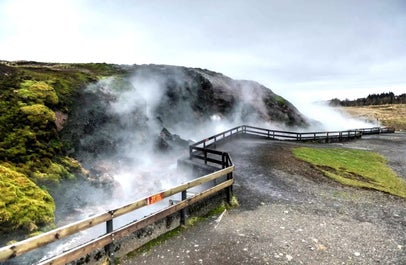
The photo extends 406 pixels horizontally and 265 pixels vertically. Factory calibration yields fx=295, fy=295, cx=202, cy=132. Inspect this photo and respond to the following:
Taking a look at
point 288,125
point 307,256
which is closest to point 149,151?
point 307,256

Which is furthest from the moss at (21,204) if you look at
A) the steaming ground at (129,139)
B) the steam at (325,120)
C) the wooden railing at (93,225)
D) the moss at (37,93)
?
the steam at (325,120)

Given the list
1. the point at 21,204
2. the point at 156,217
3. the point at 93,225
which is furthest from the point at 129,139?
the point at 93,225

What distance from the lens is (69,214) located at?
452 inches

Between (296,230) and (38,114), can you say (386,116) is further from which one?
(38,114)

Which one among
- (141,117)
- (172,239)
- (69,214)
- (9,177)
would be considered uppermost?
(141,117)

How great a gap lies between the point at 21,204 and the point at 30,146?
17.6 ft

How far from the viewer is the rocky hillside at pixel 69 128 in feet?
33.4

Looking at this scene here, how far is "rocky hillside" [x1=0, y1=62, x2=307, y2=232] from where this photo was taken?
401 inches

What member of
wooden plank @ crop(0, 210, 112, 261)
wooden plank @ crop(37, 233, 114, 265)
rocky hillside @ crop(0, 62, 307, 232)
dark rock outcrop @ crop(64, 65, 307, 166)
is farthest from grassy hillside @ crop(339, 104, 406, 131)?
wooden plank @ crop(0, 210, 112, 261)

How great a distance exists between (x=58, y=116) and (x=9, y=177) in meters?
7.90

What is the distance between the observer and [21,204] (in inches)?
355

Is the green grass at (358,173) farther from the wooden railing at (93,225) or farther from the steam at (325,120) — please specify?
the steam at (325,120)

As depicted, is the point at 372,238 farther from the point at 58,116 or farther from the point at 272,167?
the point at 58,116

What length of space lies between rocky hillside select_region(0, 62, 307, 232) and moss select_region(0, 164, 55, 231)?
0.03m
